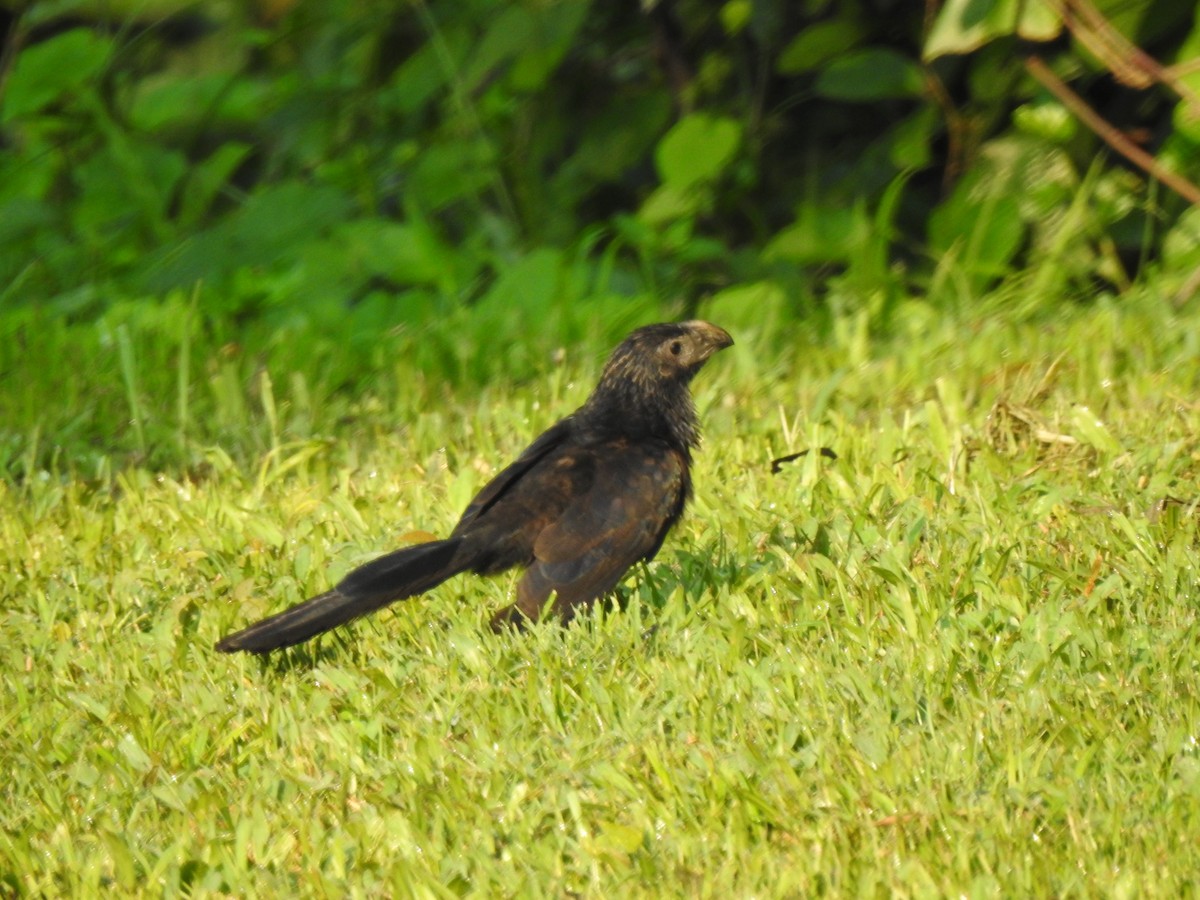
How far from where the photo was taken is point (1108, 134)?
6805 mm

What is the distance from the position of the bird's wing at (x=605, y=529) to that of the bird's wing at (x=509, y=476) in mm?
153

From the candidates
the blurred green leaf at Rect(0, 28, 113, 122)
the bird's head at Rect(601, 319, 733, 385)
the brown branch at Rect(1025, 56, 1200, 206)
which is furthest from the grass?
the blurred green leaf at Rect(0, 28, 113, 122)

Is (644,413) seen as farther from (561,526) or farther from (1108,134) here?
(1108,134)

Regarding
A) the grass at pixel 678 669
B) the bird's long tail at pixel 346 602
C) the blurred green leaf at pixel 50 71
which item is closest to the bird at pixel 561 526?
the bird's long tail at pixel 346 602

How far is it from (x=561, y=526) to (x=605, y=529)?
112 mm

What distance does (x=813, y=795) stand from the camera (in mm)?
3455

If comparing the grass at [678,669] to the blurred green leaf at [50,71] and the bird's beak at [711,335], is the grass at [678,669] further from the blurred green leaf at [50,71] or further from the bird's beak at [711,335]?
the blurred green leaf at [50,71]

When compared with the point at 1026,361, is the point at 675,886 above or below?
above

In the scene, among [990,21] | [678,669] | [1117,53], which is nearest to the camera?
[678,669]

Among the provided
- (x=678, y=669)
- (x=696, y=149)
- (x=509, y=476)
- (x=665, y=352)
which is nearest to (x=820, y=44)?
(x=696, y=149)

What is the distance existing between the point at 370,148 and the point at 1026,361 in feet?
10.8

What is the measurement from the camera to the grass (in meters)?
3.32

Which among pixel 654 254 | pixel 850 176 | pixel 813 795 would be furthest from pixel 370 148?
pixel 813 795

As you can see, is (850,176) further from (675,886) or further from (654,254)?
(675,886)
